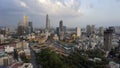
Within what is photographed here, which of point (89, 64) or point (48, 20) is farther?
point (48, 20)

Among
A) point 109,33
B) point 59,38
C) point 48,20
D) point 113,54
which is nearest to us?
point 113,54

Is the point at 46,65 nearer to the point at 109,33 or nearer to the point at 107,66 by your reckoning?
the point at 107,66

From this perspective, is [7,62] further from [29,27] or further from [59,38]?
[29,27]

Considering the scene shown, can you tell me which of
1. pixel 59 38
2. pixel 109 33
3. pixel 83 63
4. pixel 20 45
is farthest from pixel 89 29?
pixel 83 63

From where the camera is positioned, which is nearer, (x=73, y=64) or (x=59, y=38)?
(x=73, y=64)

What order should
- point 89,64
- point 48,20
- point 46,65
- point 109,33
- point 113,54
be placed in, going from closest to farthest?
point 46,65
point 89,64
point 113,54
point 109,33
point 48,20

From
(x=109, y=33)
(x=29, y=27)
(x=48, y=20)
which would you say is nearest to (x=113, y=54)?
(x=109, y=33)

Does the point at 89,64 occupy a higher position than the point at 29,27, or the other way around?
the point at 29,27

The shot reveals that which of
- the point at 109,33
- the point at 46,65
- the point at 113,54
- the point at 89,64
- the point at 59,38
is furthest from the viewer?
the point at 59,38

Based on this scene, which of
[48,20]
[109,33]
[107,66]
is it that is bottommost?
[107,66]
